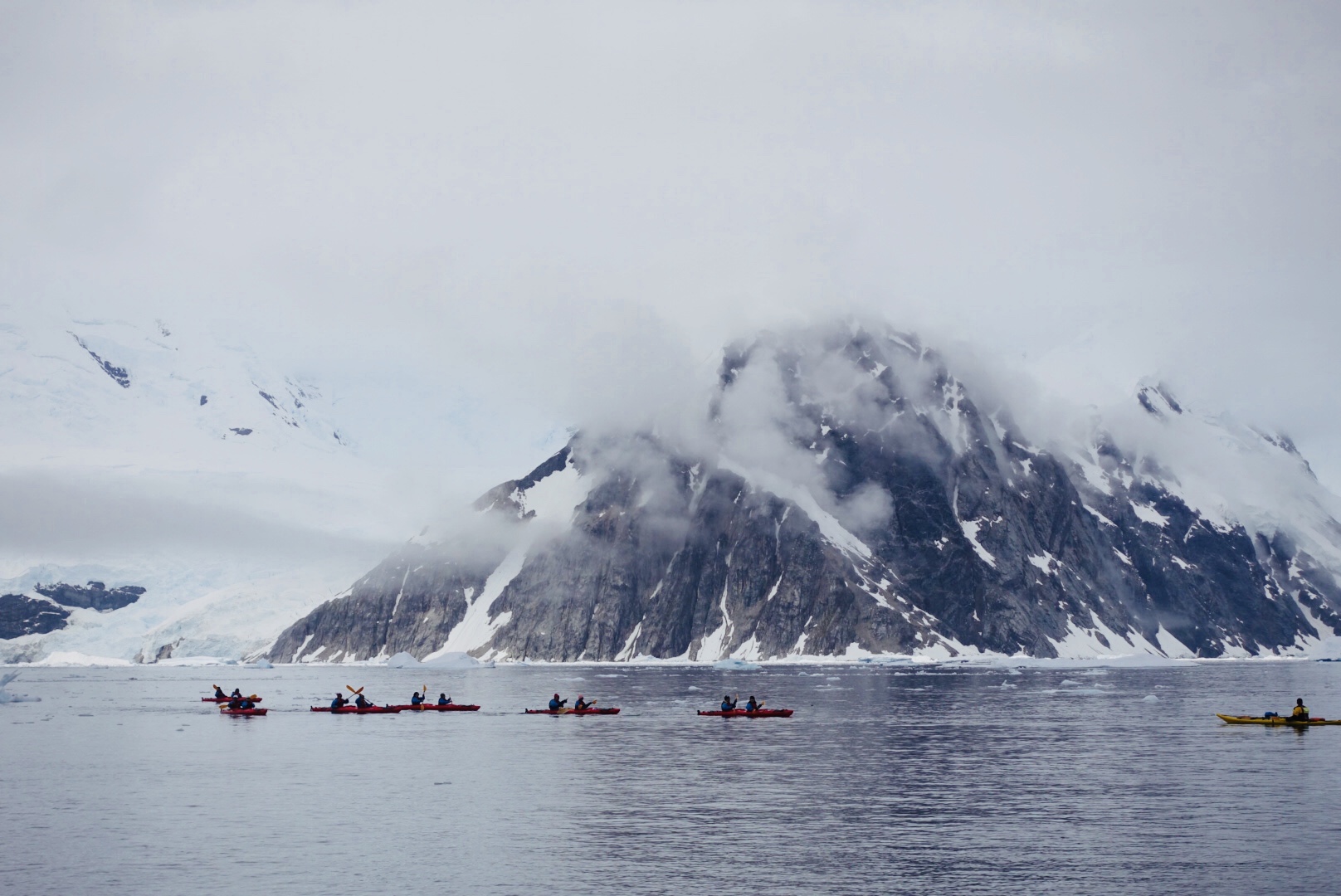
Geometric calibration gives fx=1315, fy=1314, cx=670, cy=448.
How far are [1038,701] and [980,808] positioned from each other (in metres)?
95.3

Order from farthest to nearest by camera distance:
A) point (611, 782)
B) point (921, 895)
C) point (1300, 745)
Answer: point (1300, 745), point (611, 782), point (921, 895)

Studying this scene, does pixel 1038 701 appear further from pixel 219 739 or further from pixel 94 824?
pixel 94 824

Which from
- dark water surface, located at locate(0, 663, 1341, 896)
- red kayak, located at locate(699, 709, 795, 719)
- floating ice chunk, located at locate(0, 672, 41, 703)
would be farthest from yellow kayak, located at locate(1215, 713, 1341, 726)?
floating ice chunk, located at locate(0, 672, 41, 703)

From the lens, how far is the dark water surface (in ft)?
175

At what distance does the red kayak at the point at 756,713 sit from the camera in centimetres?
13362

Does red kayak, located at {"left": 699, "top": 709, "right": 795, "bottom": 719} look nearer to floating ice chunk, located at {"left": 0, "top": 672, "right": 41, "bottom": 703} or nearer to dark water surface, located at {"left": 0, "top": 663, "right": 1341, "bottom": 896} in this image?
dark water surface, located at {"left": 0, "top": 663, "right": 1341, "bottom": 896}

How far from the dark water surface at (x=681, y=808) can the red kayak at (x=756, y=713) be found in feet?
21.1

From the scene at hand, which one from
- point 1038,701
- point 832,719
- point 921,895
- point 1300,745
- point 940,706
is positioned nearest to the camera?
point 921,895

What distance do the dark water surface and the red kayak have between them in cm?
643

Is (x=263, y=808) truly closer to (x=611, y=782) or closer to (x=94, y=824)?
(x=94, y=824)

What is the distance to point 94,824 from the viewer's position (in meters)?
68.1

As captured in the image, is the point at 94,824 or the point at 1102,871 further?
the point at 94,824

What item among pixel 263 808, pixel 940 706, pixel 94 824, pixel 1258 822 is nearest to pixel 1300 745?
pixel 1258 822

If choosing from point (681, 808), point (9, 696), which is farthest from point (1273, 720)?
point (9, 696)
